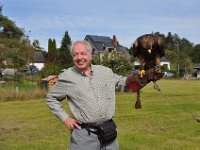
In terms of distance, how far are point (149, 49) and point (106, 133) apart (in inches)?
55.6

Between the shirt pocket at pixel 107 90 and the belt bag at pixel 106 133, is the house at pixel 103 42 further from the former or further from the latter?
the belt bag at pixel 106 133

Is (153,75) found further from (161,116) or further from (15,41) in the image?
(15,41)

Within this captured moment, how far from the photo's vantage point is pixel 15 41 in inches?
1719

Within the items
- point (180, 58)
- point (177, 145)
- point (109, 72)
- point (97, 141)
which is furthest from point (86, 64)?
point (180, 58)

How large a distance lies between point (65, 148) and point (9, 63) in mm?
34481

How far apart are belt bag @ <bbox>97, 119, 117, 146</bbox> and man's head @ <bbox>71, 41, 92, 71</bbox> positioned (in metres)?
0.61

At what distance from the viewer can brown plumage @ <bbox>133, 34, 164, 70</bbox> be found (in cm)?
288

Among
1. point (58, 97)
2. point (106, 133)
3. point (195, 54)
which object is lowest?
point (106, 133)

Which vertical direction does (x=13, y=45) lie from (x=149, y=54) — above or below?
above

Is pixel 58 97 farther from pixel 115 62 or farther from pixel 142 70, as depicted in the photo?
pixel 115 62

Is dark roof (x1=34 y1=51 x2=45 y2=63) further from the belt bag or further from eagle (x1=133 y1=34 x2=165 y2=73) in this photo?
eagle (x1=133 y1=34 x2=165 y2=73)

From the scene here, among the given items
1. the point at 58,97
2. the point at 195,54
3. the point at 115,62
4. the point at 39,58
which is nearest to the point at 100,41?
the point at 39,58

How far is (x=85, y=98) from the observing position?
4.09 m

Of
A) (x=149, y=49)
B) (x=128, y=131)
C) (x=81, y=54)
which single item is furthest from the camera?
(x=128, y=131)
